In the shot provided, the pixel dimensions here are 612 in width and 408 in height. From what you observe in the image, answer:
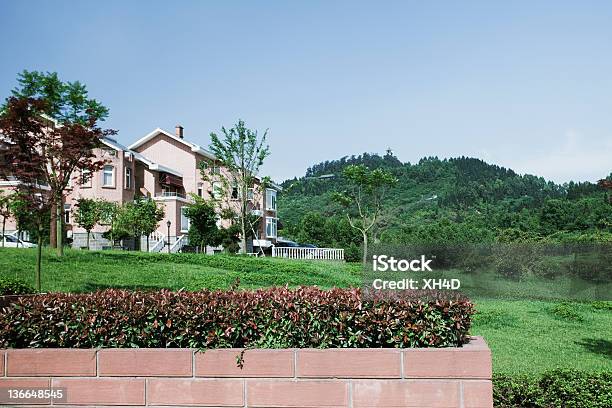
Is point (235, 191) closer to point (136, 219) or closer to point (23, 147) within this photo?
point (136, 219)

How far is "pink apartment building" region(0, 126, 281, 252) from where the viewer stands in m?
30.2

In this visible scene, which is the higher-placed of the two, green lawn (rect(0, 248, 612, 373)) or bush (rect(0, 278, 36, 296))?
bush (rect(0, 278, 36, 296))

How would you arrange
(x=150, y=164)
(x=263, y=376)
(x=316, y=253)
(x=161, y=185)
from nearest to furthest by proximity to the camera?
(x=263, y=376) < (x=316, y=253) < (x=150, y=164) < (x=161, y=185)

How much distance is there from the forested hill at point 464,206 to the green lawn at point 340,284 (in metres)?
7.33

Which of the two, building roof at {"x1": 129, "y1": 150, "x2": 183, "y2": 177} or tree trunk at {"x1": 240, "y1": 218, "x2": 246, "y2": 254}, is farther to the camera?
building roof at {"x1": 129, "y1": 150, "x2": 183, "y2": 177}

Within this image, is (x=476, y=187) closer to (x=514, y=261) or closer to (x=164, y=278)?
(x=164, y=278)

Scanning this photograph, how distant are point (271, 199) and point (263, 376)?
117 feet

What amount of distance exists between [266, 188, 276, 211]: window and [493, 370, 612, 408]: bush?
34.1m

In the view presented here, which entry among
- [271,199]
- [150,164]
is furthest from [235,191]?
[271,199]

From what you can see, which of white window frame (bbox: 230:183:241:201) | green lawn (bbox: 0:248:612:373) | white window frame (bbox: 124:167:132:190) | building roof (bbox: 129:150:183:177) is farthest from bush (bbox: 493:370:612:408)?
building roof (bbox: 129:150:183:177)

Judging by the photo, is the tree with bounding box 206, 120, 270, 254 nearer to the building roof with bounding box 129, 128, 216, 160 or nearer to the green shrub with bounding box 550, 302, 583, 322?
the building roof with bounding box 129, 128, 216, 160

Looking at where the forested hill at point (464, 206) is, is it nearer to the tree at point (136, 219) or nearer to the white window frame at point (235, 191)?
the white window frame at point (235, 191)

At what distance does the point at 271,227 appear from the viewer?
38844mm

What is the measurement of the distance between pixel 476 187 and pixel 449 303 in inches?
1552
